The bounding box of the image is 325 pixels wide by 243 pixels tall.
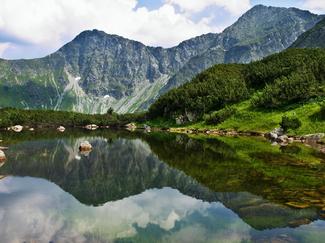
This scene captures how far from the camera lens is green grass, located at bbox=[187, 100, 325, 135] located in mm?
107125

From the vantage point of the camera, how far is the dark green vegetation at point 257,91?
13588 cm

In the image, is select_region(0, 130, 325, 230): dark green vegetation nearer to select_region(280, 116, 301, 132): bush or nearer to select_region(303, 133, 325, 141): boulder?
select_region(303, 133, 325, 141): boulder

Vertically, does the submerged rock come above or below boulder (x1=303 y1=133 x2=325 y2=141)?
below

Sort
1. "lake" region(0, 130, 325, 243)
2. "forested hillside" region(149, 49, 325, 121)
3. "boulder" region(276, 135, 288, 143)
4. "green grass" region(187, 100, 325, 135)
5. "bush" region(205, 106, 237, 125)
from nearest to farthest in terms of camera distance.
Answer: "lake" region(0, 130, 325, 243), "boulder" region(276, 135, 288, 143), "green grass" region(187, 100, 325, 135), "forested hillside" region(149, 49, 325, 121), "bush" region(205, 106, 237, 125)

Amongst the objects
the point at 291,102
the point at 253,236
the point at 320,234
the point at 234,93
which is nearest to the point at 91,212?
the point at 253,236

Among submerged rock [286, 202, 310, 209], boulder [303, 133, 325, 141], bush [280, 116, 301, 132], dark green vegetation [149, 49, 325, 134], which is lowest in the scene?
submerged rock [286, 202, 310, 209]

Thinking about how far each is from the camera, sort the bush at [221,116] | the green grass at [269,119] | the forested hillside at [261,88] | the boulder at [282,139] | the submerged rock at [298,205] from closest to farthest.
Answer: the submerged rock at [298,205]
the boulder at [282,139]
the green grass at [269,119]
the forested hillside at [261,88]
the bush at [221,116]

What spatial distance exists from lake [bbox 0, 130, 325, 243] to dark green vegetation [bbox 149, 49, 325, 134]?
2759 inches

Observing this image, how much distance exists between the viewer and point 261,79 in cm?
17625

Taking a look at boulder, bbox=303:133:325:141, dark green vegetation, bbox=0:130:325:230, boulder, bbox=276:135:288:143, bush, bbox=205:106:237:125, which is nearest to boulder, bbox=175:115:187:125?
bush, bbox=205:106:237:125

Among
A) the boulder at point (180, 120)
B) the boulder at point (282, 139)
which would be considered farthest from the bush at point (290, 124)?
the boulder at point (180, 120)

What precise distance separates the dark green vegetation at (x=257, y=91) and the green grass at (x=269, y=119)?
0.48 meters

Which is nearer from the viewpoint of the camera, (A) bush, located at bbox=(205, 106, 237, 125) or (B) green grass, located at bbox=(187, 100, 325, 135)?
(B) green grass, located at bbox=(187, 100, 325, 135)

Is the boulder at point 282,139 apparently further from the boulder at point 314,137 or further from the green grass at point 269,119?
the green grass at point 269,119
